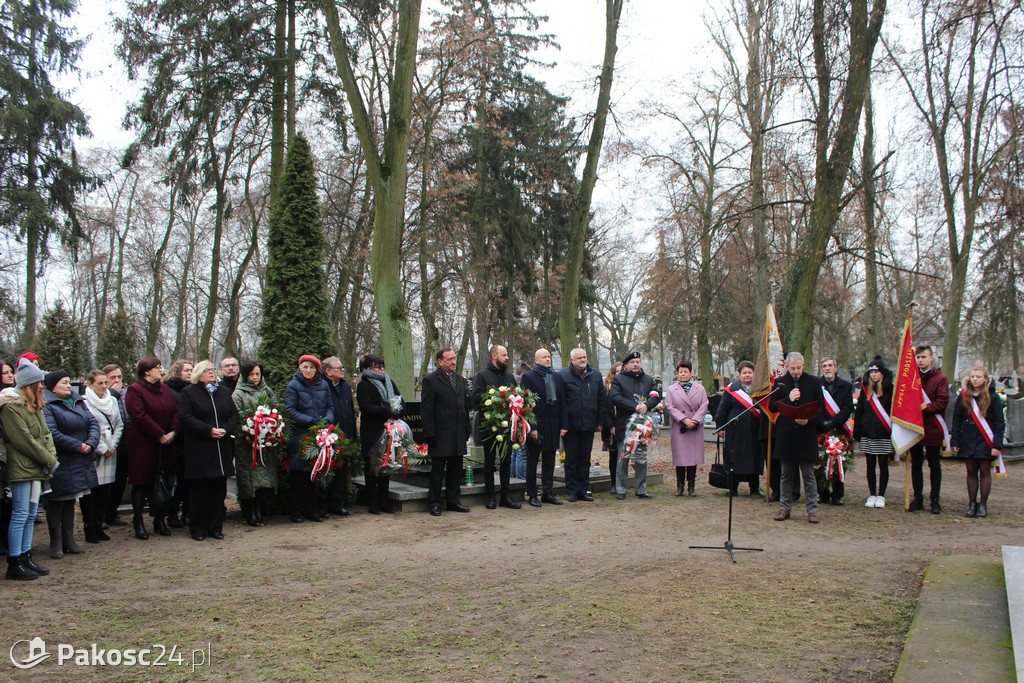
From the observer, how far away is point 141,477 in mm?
8289

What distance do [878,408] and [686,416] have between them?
2.40 m

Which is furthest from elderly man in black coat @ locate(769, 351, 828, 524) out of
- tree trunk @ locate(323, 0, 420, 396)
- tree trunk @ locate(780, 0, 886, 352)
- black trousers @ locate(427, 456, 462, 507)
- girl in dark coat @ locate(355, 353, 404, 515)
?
tree trunk @ locate(323, 0, 420, 396)

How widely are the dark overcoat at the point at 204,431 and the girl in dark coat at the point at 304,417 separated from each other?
78 cm


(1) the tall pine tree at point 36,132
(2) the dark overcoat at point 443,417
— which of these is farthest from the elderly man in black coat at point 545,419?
(1) the tall pine tree at point 36,132

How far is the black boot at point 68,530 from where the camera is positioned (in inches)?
296

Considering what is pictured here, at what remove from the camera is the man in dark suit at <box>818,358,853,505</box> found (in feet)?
33.2

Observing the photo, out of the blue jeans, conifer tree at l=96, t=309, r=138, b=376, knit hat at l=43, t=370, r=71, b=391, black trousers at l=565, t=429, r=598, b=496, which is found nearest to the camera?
the blue jeans

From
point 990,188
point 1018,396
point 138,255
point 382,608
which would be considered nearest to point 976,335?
point 1018,396

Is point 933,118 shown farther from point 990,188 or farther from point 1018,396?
point 990,188

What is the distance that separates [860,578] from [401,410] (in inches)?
226

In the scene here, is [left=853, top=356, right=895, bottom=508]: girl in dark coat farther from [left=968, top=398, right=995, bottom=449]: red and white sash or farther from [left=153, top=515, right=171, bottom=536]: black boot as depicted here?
[left=153, top=515, right=171, bottom=536]: black boot

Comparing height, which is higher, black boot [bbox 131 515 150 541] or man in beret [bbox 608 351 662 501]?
man in beret [bbox 608 351 662 501]

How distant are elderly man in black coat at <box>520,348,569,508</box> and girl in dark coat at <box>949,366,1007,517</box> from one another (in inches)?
189

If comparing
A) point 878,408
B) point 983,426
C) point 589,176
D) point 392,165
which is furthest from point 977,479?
point 589,176
